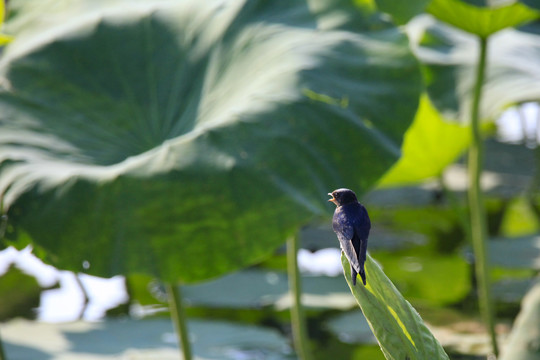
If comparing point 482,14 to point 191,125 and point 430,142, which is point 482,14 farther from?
point 430,142

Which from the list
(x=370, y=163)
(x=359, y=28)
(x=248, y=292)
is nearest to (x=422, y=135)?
(x=248, y=292)

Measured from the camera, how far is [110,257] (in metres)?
1.11

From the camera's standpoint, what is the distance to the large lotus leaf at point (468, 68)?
175 cm

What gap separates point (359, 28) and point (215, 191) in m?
0.53

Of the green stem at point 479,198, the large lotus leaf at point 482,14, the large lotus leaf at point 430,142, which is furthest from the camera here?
the large lotus leaf at point 430,142

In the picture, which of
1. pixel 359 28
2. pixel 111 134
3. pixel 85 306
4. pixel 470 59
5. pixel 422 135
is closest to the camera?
pixel 111 134

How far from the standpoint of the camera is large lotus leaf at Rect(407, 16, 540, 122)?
5.74ft

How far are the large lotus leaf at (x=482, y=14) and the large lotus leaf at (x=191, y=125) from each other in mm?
218

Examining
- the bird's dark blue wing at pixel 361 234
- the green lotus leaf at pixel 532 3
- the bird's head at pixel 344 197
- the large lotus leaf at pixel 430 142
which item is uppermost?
the green lotus leaf at pixel 532 3

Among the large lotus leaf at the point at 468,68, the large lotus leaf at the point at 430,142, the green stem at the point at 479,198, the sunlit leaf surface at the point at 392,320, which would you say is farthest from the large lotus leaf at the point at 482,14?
the sunlit leaf surface at the point at 392,320

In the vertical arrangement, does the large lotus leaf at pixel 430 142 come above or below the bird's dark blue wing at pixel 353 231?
below

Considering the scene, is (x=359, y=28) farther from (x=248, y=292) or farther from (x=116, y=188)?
(x=248, y=292)

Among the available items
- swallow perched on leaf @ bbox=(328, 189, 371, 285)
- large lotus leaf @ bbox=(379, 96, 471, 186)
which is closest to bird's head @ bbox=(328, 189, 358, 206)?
swallow perched on leaf @ bbox=(328, 189, 371, 285)

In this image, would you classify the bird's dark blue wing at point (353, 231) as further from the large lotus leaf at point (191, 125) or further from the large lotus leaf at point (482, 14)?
the large lotus leaf at point (482, 14)
